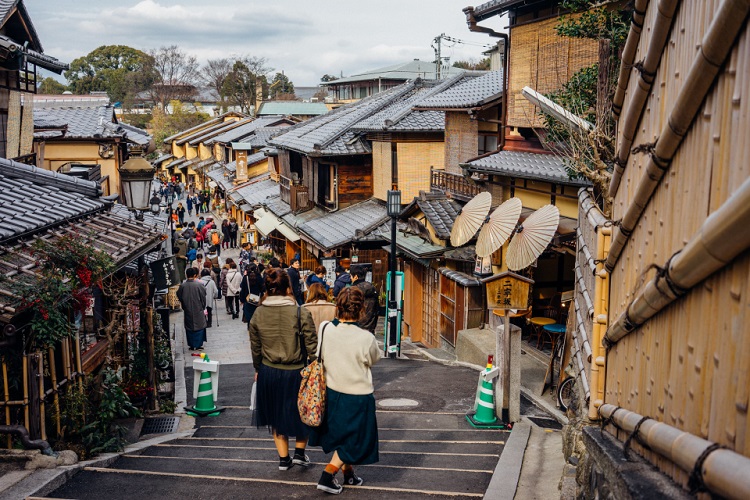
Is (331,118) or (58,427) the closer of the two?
(58,427)

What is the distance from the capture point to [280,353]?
6.92m

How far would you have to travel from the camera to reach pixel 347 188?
26594 mm

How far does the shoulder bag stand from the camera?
634 centimetres


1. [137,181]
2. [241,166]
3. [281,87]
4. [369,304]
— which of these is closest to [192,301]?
[137,181]

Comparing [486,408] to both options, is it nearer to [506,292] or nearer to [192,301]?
[506,292]

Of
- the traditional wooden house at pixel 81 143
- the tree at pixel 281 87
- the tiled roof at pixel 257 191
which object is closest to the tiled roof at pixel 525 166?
the traditional wooden house at pixel 81 143

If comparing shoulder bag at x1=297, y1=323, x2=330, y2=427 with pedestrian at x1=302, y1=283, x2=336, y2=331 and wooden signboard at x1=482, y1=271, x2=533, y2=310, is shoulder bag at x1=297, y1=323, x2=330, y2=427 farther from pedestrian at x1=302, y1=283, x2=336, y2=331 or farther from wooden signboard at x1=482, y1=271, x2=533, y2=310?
wooden signboard at x1=482, y1=271, x2=533, y2=310

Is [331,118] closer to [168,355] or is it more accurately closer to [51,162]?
[51,162]

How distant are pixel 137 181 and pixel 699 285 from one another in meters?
10.7

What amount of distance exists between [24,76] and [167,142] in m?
57.2

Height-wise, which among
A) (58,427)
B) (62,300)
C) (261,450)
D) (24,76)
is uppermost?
(24,76)

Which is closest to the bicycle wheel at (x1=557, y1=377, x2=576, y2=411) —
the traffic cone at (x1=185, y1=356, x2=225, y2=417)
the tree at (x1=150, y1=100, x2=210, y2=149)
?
the traffic cone at (x1=185, y1=356, x2=225, y2=417)

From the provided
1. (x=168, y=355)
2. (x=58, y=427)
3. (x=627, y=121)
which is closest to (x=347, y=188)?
(x=168, y=355)

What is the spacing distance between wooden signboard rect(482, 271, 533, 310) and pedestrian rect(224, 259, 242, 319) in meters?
12.6
